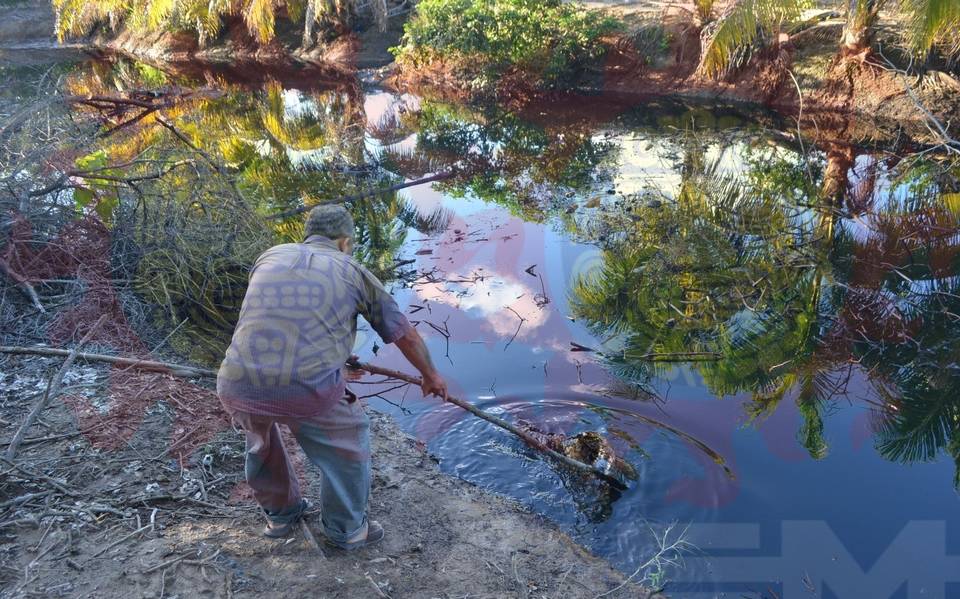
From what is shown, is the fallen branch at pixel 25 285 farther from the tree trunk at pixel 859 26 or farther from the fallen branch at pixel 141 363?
the tree trunk at pixel 859 26

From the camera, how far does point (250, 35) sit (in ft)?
72.2

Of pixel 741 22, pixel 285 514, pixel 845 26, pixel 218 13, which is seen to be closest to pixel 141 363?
pixel 285 514

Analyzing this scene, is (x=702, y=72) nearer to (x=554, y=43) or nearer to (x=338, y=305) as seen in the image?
(x=554, y=43)

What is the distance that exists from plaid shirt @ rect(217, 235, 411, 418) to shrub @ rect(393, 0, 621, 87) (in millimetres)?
12560

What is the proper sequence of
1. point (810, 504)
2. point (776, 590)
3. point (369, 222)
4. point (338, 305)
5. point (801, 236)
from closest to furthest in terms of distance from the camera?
point (338, 305)
point (776, 590)
point (810, 504)
point (801, 236)
point (369, 222)

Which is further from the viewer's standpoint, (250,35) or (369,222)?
(250,35)

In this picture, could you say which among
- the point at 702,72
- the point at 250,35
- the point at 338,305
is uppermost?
the point at 338,305

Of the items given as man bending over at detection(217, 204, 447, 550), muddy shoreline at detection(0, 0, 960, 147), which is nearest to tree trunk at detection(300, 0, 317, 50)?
muddy shoreline at detection(0, 0, 960, 147)

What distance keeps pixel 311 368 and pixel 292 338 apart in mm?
146

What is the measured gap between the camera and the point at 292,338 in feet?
→ 10.1

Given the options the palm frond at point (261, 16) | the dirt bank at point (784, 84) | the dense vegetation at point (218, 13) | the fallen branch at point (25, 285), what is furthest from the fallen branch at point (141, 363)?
the palm frond at point (261, 16)

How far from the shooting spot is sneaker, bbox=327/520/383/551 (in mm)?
Result: 3582

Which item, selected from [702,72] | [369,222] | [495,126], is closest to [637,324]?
[369,222]

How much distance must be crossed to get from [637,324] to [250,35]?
19198mm
